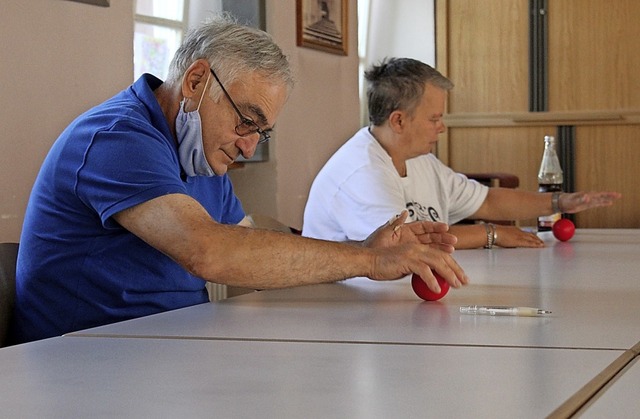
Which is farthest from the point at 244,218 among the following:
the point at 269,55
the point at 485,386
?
the point at 485,386

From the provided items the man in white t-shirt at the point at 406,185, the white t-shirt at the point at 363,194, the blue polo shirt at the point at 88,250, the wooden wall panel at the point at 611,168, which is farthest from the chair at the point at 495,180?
the blue polo shirt at the point at 88,250

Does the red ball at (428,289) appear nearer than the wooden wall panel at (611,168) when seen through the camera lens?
Yes

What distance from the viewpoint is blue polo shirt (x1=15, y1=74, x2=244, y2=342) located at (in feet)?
6.82

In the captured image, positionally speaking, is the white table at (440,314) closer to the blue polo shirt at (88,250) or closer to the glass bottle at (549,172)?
the blue polo shirt at (88,250)

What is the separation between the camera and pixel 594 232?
387 centimetres

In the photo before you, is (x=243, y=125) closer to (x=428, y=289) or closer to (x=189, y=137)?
(x=189, y=137)

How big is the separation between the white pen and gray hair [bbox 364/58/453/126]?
1888 mm

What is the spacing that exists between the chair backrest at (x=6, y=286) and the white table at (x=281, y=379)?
602 mm

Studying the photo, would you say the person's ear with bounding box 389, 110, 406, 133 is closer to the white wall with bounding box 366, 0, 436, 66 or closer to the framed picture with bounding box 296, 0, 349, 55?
the framed picture with bounding box 296, 0, 349, 55

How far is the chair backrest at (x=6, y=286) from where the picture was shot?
208 centimetres

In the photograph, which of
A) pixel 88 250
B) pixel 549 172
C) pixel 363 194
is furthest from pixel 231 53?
pixel 549 172

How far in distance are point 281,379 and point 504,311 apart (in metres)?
0.64

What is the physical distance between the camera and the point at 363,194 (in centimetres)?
328

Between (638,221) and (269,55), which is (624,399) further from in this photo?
(638,221)
